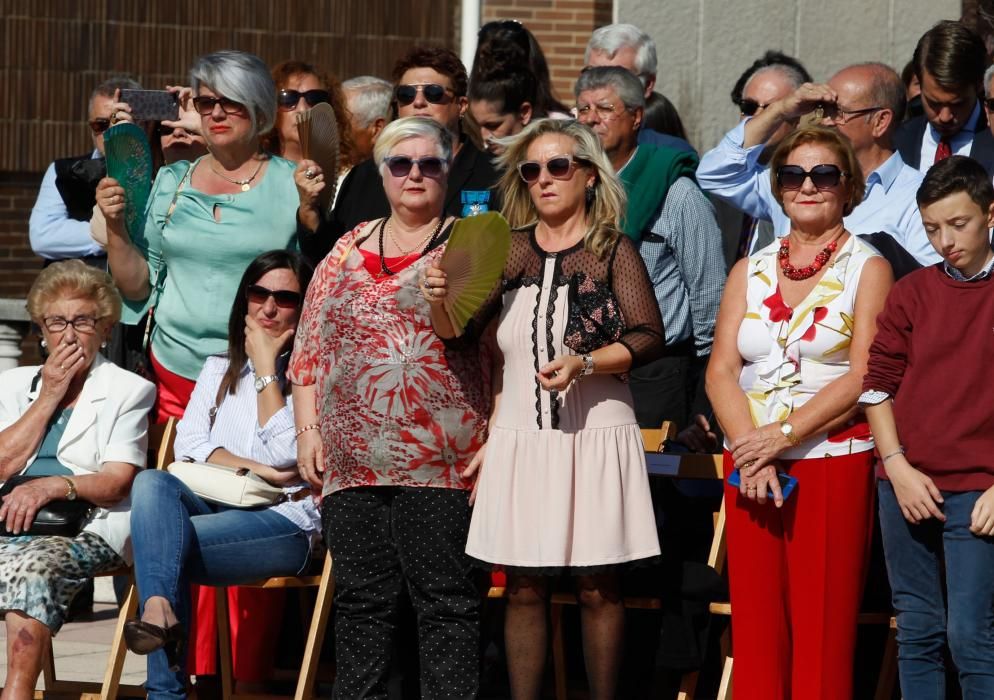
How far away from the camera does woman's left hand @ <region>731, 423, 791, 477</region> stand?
16.3 feet

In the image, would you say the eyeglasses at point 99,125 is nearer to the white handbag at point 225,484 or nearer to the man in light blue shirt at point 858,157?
the white handbag at point 225,484

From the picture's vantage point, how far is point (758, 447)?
5000 mm

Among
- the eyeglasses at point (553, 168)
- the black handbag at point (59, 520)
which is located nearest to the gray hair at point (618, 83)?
the eyeglasses at point (553, 168)

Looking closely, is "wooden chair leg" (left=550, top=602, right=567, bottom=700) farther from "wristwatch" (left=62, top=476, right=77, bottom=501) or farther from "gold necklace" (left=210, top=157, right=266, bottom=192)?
"gold necklace" (left=210, top=157, right=266, bottom=192)

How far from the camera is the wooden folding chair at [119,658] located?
5.80 m

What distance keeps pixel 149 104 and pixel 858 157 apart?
9.25 ft

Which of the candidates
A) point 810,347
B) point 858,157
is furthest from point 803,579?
point 858,157

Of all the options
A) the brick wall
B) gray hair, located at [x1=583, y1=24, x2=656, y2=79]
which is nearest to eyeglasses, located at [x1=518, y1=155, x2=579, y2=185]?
gray hair, located at [x1=583, y1=24, x2=656, y2=79]

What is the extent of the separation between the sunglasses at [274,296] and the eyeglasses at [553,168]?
3.77ft

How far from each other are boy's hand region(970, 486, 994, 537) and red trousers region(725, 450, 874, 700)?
0.40 m

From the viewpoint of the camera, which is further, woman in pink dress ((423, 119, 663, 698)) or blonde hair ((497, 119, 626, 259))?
blonde hair ((497, 119, 626, 259))

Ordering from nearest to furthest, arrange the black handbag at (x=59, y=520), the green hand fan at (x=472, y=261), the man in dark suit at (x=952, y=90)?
the green hand fan at (x=472, y=261) → the black handbag at (x=59, y=520) → the man in dark suit at (x=952, y=90)

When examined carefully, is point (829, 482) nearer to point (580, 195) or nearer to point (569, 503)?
point (569, 503)

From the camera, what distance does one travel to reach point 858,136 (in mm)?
5922
